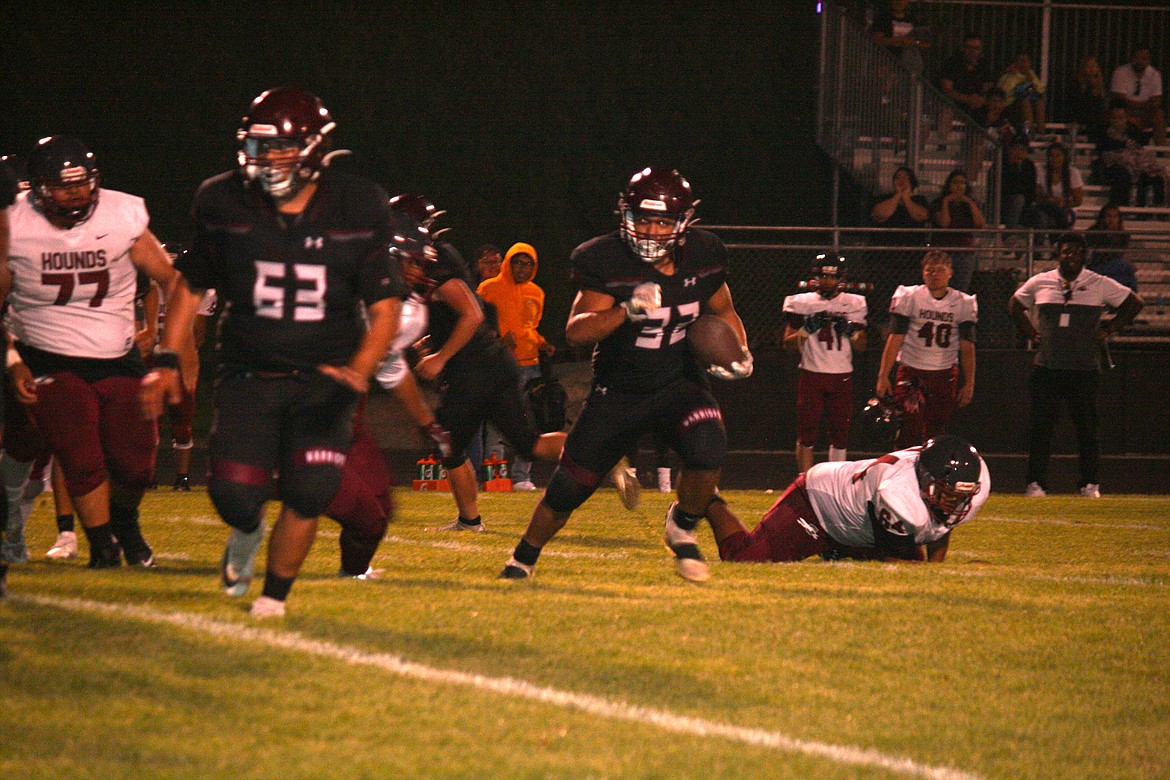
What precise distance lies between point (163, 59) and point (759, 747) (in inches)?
618

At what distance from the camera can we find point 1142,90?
18.6 m

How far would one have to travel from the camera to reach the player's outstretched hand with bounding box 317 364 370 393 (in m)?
4.80

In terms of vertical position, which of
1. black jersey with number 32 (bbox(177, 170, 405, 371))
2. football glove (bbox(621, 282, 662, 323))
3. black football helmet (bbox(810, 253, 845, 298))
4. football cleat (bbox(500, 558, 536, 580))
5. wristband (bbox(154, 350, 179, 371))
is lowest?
football cleat (bbox(500, 558, 536, 580))

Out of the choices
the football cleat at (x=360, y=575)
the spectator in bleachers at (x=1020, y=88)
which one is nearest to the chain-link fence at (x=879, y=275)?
the spectator in bleachers at (x=1020, y=88)

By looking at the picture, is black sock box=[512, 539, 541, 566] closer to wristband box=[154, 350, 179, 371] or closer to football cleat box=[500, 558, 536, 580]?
football cleat box=[500, 558, 536, 580]

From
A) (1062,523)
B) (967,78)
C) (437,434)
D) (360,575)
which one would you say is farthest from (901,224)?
(360,575)

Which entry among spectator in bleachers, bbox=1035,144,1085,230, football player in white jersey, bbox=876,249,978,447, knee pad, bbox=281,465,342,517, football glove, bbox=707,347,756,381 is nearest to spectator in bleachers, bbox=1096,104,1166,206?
spectator in bleachers, bbox=1035,144,1085,230

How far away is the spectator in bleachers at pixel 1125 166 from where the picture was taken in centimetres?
1789

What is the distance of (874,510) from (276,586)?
324 cm

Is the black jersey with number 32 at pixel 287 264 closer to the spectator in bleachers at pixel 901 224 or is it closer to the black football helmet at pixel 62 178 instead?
the black football helmet at pixel 62 178

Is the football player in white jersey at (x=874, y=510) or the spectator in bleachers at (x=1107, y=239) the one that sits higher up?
the spectator in bleachers at (x=1107, y=239)

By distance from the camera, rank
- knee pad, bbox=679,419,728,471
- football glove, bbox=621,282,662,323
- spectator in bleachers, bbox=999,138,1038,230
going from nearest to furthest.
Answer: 1. football glove, bbox=621,282,662,323
2. knee pad, bbox=679,419,728,471
3. spectator in bleachers, bbox=999,138,1038,230

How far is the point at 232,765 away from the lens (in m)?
3.53

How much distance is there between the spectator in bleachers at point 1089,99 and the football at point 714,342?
14060 mm
